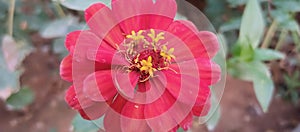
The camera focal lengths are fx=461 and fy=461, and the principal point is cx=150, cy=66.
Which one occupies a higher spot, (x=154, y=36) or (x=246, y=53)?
(x=154, y=36)

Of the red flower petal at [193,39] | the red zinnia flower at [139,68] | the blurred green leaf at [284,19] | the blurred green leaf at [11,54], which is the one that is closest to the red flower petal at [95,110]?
the red zinnia flower at [139,68]

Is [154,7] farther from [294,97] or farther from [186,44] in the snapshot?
[294,97]

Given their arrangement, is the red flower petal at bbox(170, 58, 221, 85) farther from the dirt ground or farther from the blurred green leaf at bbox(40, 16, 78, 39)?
the dirt ground

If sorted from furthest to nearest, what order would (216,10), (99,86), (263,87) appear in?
(216,10), (263,87), (99,86)

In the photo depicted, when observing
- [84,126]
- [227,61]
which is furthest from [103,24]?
[227,61]

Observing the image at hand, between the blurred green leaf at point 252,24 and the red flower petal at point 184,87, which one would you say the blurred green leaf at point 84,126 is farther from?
the blurred green leaf at point 252,24

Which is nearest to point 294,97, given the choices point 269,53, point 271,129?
point 271,129

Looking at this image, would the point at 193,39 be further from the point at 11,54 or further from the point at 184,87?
the point at 11,54
